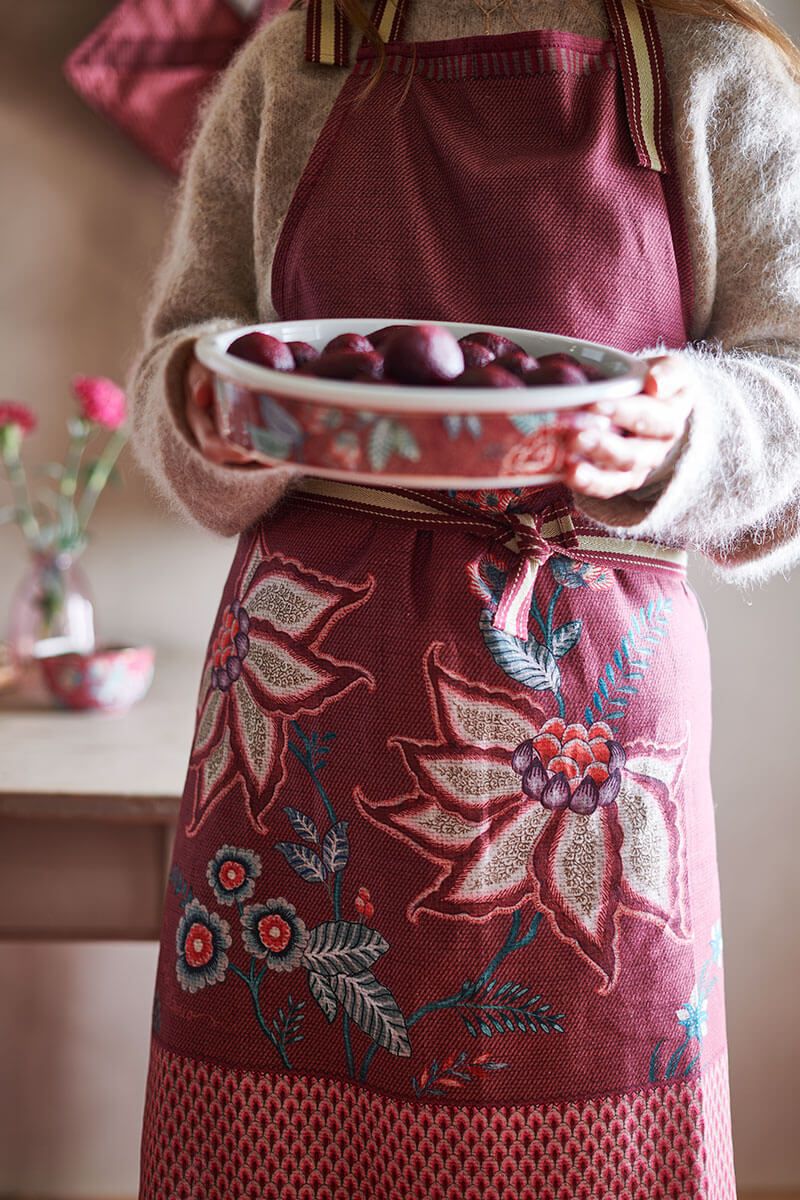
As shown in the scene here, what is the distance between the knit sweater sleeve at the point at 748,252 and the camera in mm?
652

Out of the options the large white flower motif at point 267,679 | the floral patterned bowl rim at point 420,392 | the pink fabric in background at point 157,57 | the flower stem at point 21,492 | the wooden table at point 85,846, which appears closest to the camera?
the floral patterned bowl rim at point 420,392

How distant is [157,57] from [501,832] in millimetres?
1043

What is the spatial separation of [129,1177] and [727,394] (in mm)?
1419

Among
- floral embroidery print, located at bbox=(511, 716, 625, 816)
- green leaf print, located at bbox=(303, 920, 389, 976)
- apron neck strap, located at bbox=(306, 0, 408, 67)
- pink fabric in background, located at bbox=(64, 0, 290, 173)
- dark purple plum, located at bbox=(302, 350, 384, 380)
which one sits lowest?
green leaf print, located at bbox=(303, 920, 389, 976)

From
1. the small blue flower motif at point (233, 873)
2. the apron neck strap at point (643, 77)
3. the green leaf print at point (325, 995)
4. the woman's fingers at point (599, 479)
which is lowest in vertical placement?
the green leaf print at point (325, 995)

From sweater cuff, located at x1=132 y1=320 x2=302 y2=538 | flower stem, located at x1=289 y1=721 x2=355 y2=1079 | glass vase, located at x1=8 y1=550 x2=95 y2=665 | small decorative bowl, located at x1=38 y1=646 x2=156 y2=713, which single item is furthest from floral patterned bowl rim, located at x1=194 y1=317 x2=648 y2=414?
glass vase, located at x1=8 y1=550 x2=95 y2=665

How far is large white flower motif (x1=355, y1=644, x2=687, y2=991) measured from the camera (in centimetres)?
65

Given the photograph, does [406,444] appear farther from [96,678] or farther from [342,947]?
[96,678]

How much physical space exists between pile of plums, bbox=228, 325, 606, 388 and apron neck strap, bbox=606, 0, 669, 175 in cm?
22

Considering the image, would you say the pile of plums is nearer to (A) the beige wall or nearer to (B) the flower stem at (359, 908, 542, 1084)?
(B) the flower stem at (359, 908, 542, 1084)

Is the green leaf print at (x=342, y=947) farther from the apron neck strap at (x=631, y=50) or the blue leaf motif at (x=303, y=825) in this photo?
the apron neck strap at (x=631, y=50)

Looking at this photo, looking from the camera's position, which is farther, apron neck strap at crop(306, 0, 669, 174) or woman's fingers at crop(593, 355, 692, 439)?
apron neck strap at crop(306, 0, 669, 174)

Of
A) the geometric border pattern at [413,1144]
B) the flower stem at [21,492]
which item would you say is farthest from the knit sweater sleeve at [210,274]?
the flower stem at [21,492]

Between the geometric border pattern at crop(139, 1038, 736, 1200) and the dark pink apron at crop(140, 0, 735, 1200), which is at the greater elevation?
the dark pink apron at crop(140, 0, 735, 1200)
